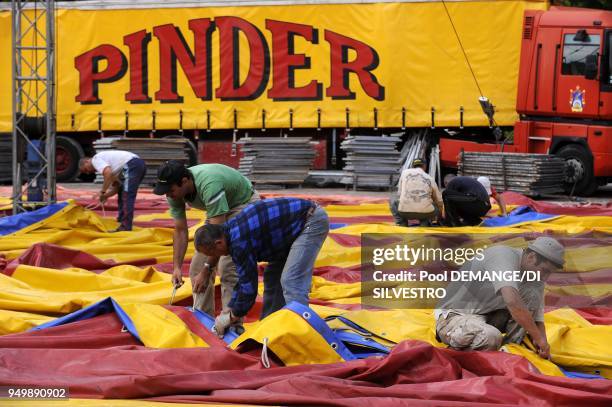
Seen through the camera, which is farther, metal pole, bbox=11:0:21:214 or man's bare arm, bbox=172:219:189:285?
metal pole, bbox=11:0:21:214

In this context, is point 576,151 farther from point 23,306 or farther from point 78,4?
point 23,306

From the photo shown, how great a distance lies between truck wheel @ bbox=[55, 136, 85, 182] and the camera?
76.2 feet

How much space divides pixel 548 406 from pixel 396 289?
3.46 m

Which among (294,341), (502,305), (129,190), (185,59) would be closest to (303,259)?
(294,341)

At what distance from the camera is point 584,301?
1007cm

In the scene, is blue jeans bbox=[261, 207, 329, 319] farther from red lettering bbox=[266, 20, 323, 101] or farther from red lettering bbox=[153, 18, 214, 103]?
red lettering bbox=[153, 18, 214, 103]

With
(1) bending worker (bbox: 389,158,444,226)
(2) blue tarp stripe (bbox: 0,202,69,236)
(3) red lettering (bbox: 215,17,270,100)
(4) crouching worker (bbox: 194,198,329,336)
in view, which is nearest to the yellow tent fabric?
(4) crouching worker (bbox: 194,198,329,336)

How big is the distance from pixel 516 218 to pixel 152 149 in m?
9.98

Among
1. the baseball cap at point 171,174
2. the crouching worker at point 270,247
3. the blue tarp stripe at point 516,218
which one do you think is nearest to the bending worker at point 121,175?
the blue tarp stripe at point 516,218

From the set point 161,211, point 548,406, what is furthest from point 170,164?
point 161,211

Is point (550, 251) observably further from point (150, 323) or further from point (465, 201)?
point (465, 201)

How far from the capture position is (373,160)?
21938mm

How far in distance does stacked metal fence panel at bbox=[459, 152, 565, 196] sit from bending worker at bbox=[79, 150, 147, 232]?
775cm

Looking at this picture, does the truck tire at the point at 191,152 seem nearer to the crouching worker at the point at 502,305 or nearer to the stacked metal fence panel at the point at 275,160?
the stacked metal fence panel at the point at 275,160
